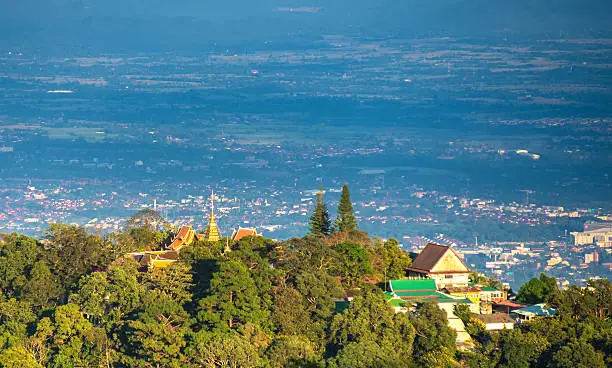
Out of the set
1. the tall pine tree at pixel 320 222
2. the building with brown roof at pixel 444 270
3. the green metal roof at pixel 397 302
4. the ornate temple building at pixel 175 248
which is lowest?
the green metal roof at pixel 397 302

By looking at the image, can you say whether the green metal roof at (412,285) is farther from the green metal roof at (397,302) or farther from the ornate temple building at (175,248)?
the ornate temple building at (175,248)

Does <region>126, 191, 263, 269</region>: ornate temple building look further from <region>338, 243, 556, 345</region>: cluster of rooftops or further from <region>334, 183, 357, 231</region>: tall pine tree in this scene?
<region>338, 243, 556, 345</region>: cluster of rooftops

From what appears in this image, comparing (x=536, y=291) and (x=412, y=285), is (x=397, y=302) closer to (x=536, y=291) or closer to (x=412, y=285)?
A: (x=412, y=285)

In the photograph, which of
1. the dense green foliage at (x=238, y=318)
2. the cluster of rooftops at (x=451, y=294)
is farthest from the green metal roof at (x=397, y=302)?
the dense green foliage at (x=238, y=318)

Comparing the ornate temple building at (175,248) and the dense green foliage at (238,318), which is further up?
the ornate temple building at (175,248)

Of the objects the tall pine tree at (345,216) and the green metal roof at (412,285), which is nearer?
the green metal roof at (412,285)

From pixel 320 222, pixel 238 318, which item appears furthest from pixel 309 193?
pixel 238 318
